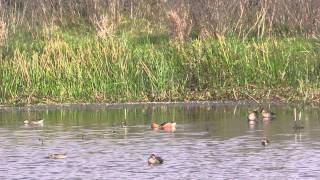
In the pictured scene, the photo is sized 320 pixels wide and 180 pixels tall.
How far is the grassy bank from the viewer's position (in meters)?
21.5

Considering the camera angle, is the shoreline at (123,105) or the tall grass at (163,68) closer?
the shoreline at (123,105)

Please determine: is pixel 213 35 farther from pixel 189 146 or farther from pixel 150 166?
pixel 150 166

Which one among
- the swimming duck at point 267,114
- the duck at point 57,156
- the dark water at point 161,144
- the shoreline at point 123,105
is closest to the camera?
the dark water at point 161,144

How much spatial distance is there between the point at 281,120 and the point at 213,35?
247 inches

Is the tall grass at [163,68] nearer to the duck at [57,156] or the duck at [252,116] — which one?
the duck at [252,116]

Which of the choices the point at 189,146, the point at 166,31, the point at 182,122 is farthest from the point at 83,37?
the point at 189,146

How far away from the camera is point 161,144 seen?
16250mm

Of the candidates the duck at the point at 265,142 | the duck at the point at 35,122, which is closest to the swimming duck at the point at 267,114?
the duck at the point at 265,142

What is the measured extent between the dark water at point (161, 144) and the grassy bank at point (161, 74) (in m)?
0.66

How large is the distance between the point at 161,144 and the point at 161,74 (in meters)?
5.33

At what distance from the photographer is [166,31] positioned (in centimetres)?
2630

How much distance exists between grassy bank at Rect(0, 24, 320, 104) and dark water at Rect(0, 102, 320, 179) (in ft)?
2.18

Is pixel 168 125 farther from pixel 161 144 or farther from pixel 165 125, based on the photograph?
pixel 161 144

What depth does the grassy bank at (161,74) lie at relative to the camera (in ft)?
70.6
